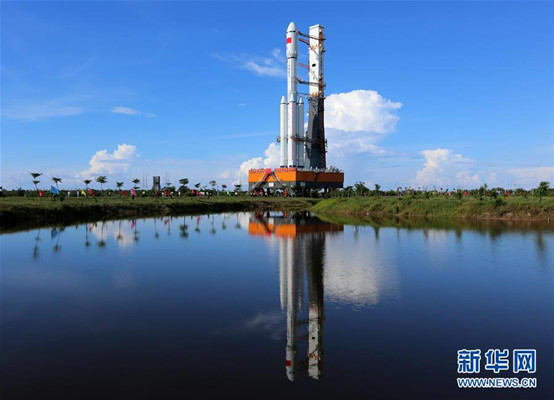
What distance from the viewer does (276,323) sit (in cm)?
1305

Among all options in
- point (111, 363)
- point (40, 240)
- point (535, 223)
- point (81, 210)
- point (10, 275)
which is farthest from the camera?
point (81, 210)

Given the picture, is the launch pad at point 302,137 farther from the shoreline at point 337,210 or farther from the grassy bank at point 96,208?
the shoreline at point 337,210

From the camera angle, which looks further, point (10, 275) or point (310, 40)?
point (310, 40)

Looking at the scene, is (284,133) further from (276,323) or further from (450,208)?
(276,323)

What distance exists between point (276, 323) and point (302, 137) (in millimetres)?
80812

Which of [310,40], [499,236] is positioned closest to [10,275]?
[499,236]

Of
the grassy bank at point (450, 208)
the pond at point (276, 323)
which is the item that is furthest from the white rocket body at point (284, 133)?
the pond at point (276, 323)

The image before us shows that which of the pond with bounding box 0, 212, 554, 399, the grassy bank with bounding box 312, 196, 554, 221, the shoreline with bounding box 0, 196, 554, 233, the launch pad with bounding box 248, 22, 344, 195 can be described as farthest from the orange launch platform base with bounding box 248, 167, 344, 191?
the pond with bounding box 0, 212, 554, 399

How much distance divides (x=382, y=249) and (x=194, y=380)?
2028 centimetres

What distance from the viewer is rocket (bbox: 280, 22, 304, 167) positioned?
3401 inches

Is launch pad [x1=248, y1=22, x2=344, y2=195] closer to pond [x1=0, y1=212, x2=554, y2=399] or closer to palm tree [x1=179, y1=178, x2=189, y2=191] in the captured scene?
palm tree [x1=179, y1=178, x2=189, y2=191]

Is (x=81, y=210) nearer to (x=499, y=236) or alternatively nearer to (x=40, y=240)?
(x=40, y=240)

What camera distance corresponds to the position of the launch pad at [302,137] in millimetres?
87688

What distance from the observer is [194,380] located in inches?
364
